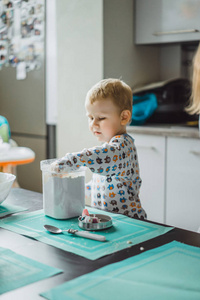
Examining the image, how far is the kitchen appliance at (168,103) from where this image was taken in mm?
2900

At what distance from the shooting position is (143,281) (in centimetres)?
82

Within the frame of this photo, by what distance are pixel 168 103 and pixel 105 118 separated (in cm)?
153

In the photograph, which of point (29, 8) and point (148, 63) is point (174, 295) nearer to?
point (148, 63)

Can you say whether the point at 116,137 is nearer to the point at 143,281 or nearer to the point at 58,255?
the point at 58,255

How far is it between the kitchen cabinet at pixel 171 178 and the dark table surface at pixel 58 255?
1466mm

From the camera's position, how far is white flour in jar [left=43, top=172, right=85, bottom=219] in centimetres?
121

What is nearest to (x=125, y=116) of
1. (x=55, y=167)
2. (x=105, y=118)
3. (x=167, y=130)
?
(x=105, y=118)

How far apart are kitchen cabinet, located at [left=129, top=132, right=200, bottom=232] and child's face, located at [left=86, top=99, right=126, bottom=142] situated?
111cm

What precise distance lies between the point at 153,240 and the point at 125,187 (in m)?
0.45

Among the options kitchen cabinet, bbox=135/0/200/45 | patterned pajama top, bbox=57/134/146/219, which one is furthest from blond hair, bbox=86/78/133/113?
kitchen cabinet, bbox=135/0/200/45

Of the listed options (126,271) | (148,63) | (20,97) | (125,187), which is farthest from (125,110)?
(20,97)

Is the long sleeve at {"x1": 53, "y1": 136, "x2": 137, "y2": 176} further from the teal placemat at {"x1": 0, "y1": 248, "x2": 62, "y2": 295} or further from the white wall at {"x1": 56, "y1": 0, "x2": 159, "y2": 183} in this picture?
the white wall at {"x1": 56, "y1": 0, "x2": 159, "y2": 183}

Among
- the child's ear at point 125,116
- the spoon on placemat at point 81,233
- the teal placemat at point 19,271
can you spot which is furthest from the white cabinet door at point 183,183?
the teal placemat at point 19,271

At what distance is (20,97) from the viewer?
11.7 feet
